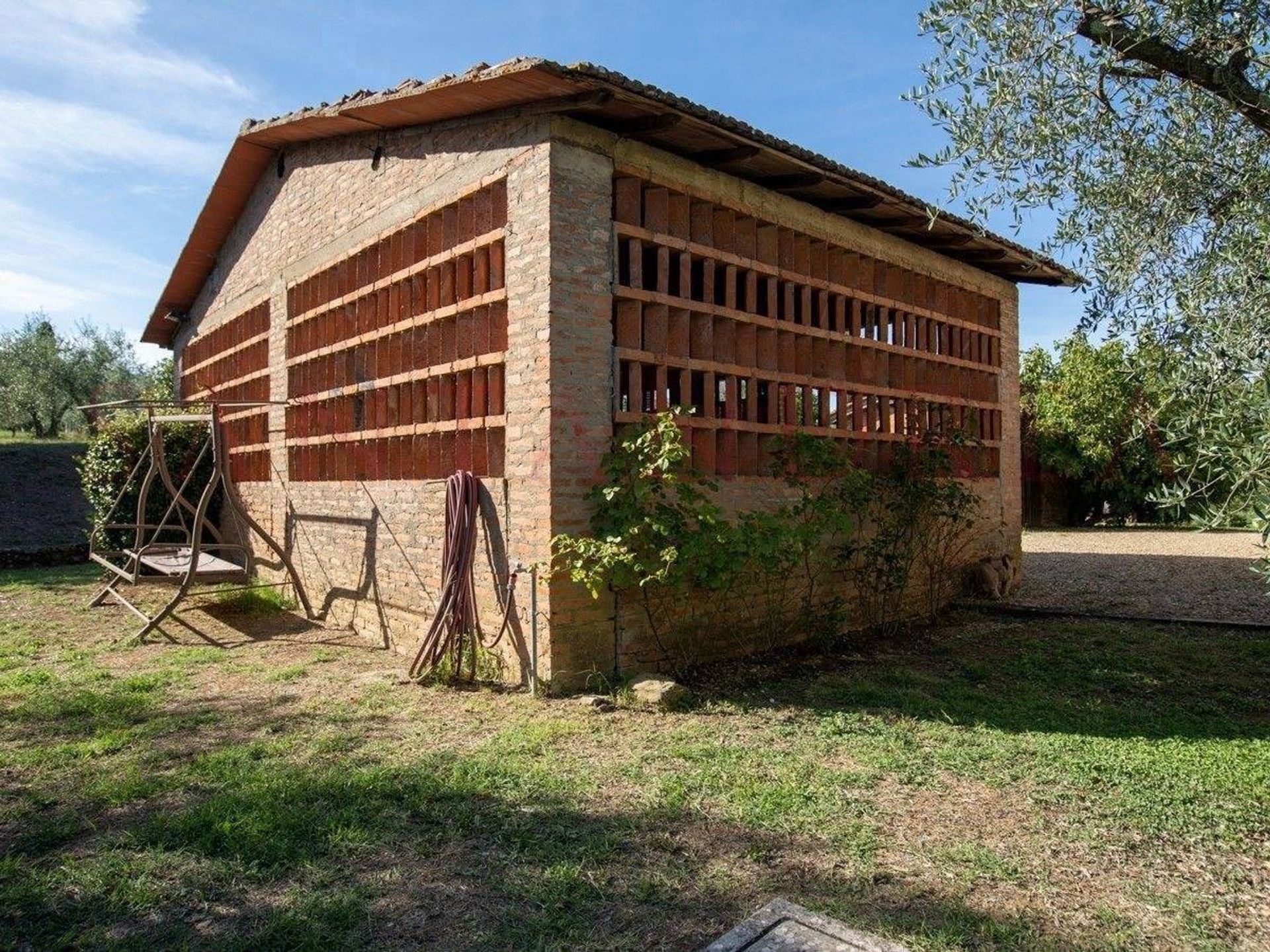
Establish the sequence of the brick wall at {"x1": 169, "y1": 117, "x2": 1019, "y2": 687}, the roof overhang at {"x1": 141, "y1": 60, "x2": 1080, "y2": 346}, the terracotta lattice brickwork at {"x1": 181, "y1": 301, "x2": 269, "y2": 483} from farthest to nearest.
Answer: the terracotta lattice brickwork at {"x1": 181, "y1": 301, "x2": 269, "y2": 483} < the brick wall at {"x1": 169, "y1": 117, "x2": 1019, "y2": 687} < the roof overhang at {"x1": 141, "y1": 60, "x2": 1080, "y2": 346}

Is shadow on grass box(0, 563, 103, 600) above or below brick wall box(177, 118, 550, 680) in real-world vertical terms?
below

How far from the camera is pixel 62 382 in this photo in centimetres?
3161

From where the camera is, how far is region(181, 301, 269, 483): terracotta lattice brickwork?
437 inches

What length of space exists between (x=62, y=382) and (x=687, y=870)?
3584cm

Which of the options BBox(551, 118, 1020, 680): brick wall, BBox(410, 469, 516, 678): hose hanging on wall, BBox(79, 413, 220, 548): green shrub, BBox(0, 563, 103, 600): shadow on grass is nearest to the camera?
BBox(551, 118, 1020, 680): brick wall

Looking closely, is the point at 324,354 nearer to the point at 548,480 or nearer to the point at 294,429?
the point at 294,429

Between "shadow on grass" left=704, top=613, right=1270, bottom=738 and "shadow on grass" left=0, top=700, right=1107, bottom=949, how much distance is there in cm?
255

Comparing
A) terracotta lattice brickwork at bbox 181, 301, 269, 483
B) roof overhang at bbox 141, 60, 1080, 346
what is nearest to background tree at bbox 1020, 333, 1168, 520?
roof overhang at bbox 141, 60, 1080, 346

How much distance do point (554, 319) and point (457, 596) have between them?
2.32m

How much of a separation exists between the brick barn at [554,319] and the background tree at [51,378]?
24.9m

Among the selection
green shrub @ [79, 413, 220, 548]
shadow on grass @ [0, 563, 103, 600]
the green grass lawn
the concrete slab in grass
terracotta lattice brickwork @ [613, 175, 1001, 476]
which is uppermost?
terracotta lattice brickwork @ [613, 175, 1001, 476]

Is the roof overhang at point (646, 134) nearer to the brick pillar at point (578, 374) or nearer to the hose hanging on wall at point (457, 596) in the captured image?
the brick pillar at point (578, 374)

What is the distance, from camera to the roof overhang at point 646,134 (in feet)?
19.6

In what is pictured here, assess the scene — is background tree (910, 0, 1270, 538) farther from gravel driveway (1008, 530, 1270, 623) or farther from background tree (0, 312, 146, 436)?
background tree (0, 312, 146, 436)
